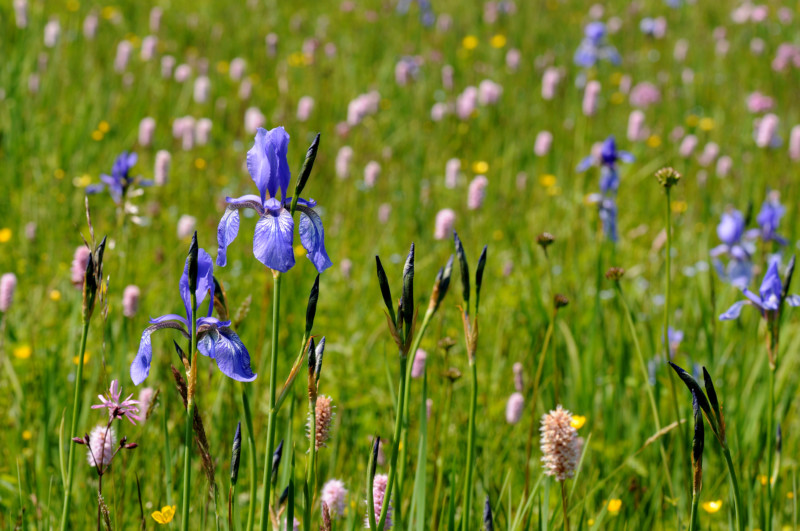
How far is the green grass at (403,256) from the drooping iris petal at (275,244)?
1.16ft

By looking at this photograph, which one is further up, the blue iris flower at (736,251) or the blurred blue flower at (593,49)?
the blurred blue flower at (593,49)

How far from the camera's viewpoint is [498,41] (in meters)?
7.99

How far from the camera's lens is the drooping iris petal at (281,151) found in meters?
1.09

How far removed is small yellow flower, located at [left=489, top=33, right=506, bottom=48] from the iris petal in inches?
287

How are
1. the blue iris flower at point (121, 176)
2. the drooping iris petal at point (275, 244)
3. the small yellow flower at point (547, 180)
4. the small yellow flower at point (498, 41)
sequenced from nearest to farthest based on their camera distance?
the drooping iris petal at point (275, 244)
the blue iris flower at point (121, 176)
the small yellow flower at point (547, 180)
the small yellow flower at point (498, 41)

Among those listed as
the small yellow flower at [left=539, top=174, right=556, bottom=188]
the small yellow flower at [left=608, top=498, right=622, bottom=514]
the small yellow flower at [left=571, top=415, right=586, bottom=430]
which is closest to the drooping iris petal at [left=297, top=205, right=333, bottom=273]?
the small yellow flower at [left=571, top=415, right=586, bottom=430]

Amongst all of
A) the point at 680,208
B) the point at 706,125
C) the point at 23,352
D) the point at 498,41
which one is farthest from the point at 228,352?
the point at 498,41

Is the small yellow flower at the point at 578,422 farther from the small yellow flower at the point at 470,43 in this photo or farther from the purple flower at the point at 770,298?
the small yellow flower at the point at 470,43

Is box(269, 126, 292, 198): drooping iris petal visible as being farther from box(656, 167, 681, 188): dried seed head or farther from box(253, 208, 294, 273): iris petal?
box(656, 167, 681, 188): dried seed head

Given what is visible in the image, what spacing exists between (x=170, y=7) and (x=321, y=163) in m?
4.26

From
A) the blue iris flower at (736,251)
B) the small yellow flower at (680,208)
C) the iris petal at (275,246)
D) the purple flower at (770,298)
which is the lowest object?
the iris petal at (275,246)

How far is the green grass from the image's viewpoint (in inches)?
79.8

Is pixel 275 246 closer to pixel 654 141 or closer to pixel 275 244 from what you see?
pixel 275 244

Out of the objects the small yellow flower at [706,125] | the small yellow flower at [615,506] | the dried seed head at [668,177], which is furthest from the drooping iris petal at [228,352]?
the small yellow flower at [706,125]
